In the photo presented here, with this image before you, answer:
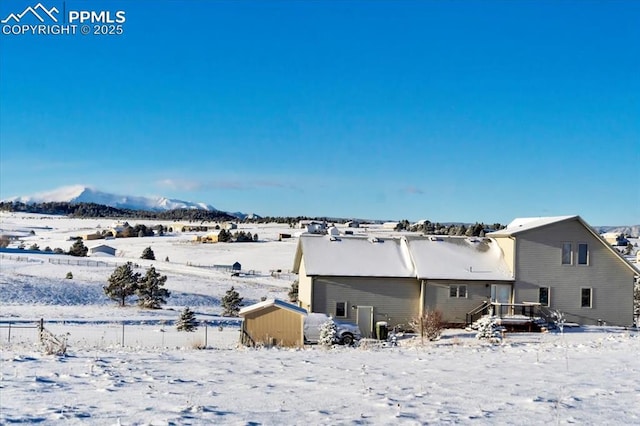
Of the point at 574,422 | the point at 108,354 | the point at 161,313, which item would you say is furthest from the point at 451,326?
the point at 574,422

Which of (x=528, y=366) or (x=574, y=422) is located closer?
(x=574, y=422)

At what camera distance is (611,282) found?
118ft

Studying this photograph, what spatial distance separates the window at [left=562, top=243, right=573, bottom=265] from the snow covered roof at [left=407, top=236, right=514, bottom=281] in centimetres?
290

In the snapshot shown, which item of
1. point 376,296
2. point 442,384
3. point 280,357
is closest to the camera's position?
point 442,384

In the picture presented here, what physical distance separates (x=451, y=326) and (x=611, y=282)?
899 centimetres

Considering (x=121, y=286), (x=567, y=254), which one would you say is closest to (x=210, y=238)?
(x=121, y=286)

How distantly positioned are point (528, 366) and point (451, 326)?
64.2 feet

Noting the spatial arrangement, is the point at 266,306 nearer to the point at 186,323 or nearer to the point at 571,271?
the point at 186,323

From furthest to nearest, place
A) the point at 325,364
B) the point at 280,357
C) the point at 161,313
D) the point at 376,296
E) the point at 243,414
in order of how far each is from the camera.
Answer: the point at 161,313 < the point at 376,296 < the point at 280,357 < the point at 325,364 < the point at 243,414

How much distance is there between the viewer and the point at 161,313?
43.8m

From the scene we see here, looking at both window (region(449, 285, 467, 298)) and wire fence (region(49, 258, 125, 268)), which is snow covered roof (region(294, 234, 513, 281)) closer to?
Result: window (region(449, 285, 467, 298))

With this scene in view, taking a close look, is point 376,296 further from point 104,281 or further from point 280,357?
point 104,281

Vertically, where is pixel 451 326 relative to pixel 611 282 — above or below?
below

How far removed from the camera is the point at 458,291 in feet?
114
